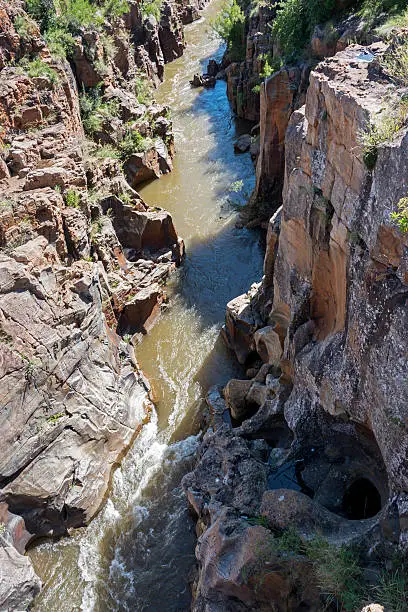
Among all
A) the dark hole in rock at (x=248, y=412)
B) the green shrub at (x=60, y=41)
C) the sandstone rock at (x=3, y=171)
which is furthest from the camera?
the green shrub at (x=60, y=41)

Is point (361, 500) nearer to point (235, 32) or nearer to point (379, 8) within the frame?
point (379, 8)

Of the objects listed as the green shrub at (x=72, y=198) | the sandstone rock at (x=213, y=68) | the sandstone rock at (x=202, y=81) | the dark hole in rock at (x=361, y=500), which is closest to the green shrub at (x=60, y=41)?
the green shrub at (x=72, y=198)

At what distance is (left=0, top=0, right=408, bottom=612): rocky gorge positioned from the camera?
6.93 meters

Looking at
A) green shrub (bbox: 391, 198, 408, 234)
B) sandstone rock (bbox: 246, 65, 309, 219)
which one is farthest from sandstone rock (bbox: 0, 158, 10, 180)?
green shrub (bbox: 391, 198, 408, 234)

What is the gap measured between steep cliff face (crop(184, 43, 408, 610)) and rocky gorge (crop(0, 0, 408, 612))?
0.13 feet

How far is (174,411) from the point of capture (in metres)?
13.9

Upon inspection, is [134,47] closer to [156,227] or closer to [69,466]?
[156,227]

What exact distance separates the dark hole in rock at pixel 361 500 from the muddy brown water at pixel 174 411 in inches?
158

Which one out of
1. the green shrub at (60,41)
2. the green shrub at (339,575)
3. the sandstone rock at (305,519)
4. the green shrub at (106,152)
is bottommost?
the sandstone rock at (305,519)

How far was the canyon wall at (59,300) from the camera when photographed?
10.7 meters

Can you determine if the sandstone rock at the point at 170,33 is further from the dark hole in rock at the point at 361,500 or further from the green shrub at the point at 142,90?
the dark hole in rock at the point at 361,500

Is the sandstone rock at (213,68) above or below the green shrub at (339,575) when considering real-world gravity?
above

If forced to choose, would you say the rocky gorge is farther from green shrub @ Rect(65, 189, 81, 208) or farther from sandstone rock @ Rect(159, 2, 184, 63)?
sandstone rock @ Rect(159, 2, 184, 63)

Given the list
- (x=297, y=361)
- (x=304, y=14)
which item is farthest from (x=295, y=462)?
(x=304, y=14)
